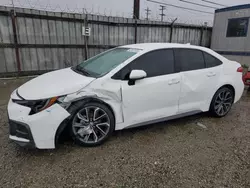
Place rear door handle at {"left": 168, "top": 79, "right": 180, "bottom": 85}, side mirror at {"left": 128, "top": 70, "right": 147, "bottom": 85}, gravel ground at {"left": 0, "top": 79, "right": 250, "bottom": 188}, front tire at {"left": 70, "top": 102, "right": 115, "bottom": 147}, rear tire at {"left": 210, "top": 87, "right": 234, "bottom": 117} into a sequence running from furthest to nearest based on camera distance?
rear tire at {"left": 210, "top": 87, "right": 234, "bottom": 117}, rear door handle at {"left": 168, "top": 79, "right": 180, "bottom": 85}, side mirror at {"left": 128, "top": 70, "right": 147, "bottom": 85}, front tire at {"left": 70, "top": 102, "right": 115, "bottom": 147}, gravel ground at {"left": 0, "top": 79, "right": 250, "bottom": 188}

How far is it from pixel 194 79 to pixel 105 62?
5.27 feet

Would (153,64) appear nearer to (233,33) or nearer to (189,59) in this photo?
(189,59)

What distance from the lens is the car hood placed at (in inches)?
93.1

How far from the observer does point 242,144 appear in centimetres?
287

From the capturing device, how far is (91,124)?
265cm

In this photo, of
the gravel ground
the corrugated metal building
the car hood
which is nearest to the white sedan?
the car hood

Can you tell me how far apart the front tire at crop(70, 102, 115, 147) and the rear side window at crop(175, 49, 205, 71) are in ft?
5.13

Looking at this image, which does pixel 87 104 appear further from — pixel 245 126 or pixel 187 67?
pixel 245 126

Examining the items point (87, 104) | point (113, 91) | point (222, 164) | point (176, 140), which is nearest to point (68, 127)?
point (87, 104)

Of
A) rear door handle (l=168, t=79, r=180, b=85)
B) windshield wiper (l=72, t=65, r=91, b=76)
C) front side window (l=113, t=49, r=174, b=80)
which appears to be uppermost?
front side window (l=113, t=49, r=174, b=80)

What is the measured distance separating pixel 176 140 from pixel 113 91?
1.30 metres

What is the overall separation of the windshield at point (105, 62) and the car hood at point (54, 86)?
0.74ft

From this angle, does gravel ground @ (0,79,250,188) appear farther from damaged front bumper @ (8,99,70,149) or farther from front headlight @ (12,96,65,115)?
front headlight @ (12,96,65,115)

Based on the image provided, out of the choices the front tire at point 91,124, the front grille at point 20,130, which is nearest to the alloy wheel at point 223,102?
the front tire at point 91,124
